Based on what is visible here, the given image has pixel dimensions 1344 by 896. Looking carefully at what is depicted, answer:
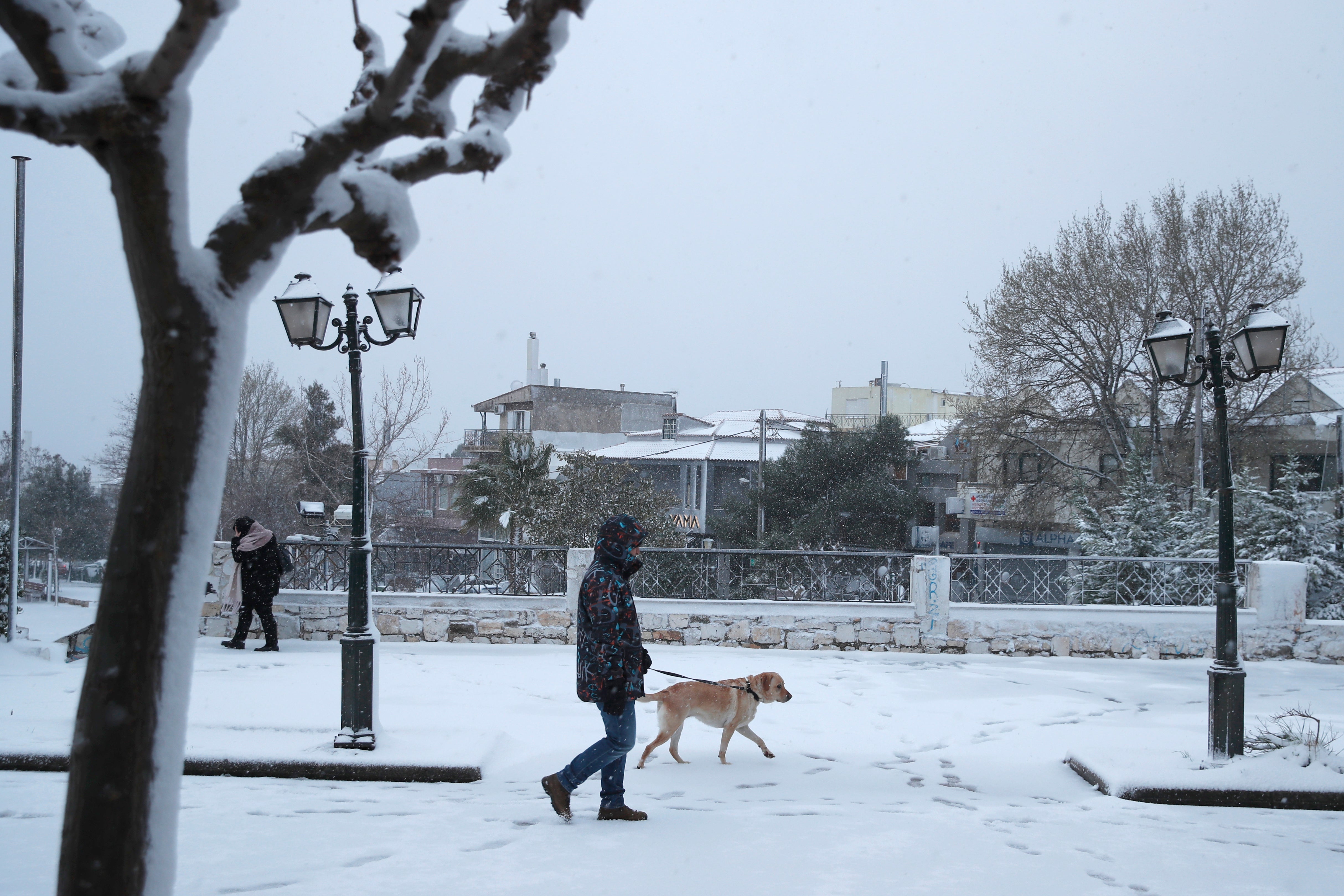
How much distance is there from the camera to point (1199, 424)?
63.2 feet

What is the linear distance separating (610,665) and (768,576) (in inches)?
279

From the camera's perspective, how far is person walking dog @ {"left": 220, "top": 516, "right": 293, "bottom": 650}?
980 cm

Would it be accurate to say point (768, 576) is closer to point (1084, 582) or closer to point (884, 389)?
point (1084, 582)

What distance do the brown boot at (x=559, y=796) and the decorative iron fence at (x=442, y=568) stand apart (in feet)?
20.0

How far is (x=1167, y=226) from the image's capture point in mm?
20312

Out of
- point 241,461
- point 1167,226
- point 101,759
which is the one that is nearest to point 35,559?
point 241,461

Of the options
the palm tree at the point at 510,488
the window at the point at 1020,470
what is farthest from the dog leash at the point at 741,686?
the window at the point at 1020,470

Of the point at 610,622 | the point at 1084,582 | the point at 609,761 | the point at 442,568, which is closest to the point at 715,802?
the point at 609,761

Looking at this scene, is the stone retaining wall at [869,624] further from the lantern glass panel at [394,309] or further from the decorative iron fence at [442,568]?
the lantern glass panel at [394,309]

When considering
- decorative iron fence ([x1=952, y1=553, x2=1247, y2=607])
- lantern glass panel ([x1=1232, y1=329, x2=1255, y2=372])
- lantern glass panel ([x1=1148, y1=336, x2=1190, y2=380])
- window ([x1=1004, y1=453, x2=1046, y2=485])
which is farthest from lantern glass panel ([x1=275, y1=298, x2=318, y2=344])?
window ([x1=1004, y1=453, x2=1046, y2=485])

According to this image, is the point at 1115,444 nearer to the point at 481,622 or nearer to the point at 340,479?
the point at 481,622

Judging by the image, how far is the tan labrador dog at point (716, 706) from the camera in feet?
19.2

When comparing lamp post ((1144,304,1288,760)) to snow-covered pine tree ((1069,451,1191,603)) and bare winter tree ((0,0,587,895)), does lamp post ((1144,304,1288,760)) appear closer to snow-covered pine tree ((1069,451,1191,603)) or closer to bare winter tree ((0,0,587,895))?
snow-covered pine tree ((1069,451,1191,603))

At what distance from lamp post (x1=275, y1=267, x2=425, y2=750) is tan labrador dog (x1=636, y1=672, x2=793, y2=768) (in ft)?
6.13
